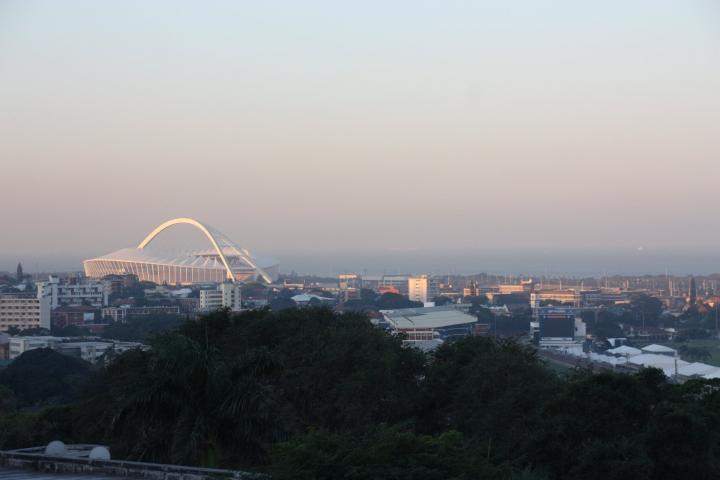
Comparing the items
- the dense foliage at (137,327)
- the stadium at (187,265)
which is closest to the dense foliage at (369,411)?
the dense foliage at (137,327)

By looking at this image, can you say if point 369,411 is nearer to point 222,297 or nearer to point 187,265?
point 222,297

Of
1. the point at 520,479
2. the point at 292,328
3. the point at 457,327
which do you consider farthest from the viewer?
the point at 457,327

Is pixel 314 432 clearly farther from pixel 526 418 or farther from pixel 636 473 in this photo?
pixel 526 418

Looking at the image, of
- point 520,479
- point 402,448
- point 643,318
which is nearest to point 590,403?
point 520,479

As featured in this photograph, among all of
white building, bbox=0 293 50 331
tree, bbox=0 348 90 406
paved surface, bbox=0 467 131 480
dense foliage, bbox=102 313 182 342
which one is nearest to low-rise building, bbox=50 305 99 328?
white building, bbox=0 293 50 331

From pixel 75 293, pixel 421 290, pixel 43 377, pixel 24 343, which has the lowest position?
pixel 24 343

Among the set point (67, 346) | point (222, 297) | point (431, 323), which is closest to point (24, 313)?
point (222, 297)
